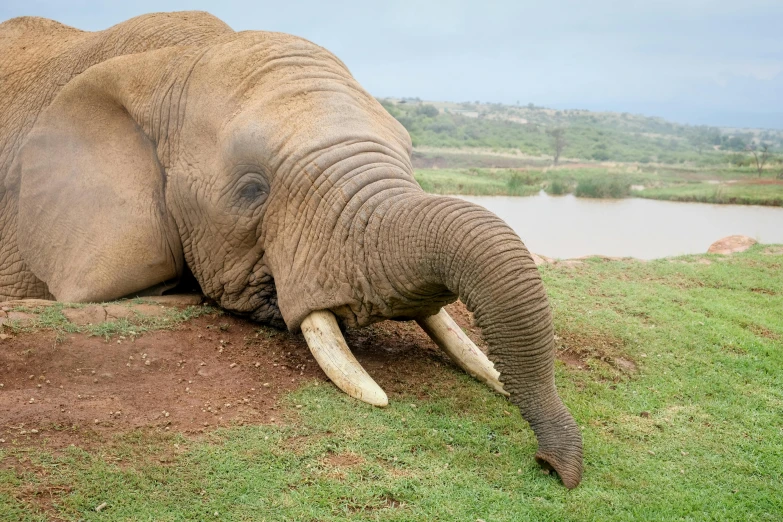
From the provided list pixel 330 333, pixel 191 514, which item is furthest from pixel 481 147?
pixel 191 514

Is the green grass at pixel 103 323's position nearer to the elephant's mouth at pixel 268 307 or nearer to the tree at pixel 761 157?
the elephant's mouth at pixel 268 307

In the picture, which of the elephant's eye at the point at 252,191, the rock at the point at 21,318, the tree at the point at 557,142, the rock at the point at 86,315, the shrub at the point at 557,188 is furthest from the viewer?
the tree at the point at 557,142

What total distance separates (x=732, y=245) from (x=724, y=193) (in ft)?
19.3

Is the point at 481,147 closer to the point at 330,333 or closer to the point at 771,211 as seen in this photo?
the point at 771,211

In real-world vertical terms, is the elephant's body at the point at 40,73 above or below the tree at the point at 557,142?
above

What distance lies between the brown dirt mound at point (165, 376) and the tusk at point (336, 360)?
0.68 ft

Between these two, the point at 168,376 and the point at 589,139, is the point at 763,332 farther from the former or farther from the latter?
the point at 589,139

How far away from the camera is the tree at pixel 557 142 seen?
84.4ft

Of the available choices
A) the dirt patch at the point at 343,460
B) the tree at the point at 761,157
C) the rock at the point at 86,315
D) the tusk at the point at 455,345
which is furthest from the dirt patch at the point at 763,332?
the tree at the point at 761,157

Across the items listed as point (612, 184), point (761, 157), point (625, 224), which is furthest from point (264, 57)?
point (761, 157)

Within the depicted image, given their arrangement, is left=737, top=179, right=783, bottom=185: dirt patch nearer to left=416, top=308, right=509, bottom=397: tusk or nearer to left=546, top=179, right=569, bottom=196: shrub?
left=546, top=179, right=569, bottom=196: shrub

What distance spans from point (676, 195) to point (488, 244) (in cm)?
1526

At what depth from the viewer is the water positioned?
47.0ft

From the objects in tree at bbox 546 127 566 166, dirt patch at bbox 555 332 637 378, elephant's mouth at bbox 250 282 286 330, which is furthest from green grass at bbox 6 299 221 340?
tree at bbox 546 127 566 166
